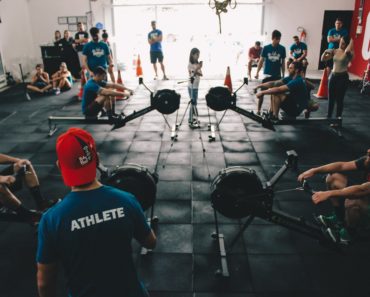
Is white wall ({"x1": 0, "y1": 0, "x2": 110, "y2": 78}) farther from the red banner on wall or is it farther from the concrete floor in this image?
the red banner on wall

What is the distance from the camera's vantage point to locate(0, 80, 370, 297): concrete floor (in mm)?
2807

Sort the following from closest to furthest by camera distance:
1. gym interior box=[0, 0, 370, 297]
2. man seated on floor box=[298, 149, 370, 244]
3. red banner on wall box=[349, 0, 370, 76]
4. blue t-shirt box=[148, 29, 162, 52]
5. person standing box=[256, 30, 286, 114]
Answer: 1. gym interior box=[0, 0, 370, 297]
2. man seated on floor box=[298, 149, 370, 244]
3. person standing box=[256, 30, 286, 114]
4. red banner on wall box=[349, 0, 370, 76]
5. blue t-shirt box=[148, 29, 162, 52]

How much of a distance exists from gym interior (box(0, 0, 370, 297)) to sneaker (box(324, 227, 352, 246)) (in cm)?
2

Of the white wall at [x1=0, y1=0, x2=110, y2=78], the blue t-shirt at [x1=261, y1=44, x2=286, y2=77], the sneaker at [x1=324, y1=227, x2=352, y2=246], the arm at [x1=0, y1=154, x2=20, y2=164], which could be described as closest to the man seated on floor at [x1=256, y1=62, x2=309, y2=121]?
the blue t-shirt at [x1=261, y1=44, x2=286, y2=77]

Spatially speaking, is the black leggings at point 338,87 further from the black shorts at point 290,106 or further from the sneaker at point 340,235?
the sneaker at point 340,235

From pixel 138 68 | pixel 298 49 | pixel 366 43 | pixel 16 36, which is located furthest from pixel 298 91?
pixel 16 36

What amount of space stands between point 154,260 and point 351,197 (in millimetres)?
1743

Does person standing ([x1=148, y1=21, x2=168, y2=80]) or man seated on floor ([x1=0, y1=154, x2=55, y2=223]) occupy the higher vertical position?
person standing ([x1=148, y1=21, x2=168, y2=80])

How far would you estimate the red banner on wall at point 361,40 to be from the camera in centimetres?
958

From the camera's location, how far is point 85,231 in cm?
136

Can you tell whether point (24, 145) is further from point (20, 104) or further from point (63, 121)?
point (20, 104)

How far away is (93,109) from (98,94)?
30 cm

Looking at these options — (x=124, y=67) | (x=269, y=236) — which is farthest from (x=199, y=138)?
(x=124, y=67)

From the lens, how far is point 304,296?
268 cm
